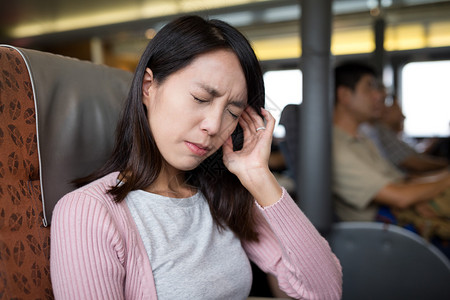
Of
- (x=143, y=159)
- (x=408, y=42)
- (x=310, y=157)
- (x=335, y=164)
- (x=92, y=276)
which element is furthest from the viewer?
(x=408, y=42)

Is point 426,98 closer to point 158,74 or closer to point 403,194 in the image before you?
point 403,194

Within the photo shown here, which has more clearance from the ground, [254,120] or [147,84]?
[147,84]

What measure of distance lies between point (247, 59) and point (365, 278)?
126 cm

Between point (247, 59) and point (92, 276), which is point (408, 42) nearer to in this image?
point (247, 59)

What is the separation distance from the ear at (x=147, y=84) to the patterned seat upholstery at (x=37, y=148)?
6.7 inches

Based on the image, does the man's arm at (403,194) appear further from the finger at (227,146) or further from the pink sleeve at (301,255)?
the finger at (227,146)

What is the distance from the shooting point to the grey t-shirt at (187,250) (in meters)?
0.83

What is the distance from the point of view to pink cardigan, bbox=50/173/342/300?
72 cm

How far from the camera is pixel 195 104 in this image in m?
0.83

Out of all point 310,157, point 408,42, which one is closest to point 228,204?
point 310,157

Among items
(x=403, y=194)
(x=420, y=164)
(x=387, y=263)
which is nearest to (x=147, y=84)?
(x=387, y=263)

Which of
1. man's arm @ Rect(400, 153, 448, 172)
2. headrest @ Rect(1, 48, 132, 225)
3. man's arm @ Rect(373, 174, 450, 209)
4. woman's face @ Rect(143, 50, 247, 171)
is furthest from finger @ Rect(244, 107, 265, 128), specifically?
man's arm @ Rect(400, 153, 448, 172)

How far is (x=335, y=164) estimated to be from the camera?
187 centimetres

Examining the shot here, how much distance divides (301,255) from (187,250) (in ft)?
0.86
